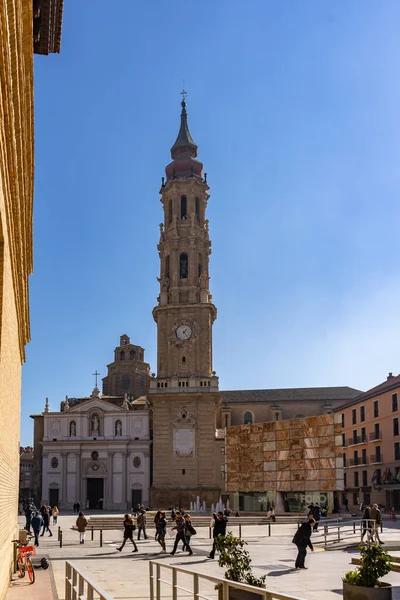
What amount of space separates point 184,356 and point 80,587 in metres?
59.1

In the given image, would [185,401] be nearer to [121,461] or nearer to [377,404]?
[121,461]

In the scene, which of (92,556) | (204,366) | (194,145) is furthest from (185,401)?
(92,556)

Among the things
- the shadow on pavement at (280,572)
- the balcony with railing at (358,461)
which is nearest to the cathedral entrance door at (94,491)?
the balcony with railing at (358,461)

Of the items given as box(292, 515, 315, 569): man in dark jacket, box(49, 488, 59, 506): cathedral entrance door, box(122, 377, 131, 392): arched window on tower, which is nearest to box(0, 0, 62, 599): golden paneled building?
box(292, 515, 315, 569): man in dark jacket

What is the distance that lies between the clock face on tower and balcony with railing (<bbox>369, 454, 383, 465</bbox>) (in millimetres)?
20009

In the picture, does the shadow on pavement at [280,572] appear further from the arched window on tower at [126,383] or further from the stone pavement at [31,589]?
the arched window on tower at [126,383]

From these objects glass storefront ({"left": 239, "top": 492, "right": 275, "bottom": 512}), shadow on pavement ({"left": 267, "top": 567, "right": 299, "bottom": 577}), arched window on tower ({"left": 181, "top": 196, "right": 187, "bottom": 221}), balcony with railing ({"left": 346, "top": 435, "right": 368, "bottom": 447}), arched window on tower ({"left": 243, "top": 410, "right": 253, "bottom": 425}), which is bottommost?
glass storefront ({"left": 239, "top": 492, "right": 275, "bottom": 512})

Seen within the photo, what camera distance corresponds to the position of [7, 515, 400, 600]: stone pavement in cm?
1566

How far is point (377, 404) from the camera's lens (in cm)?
5781

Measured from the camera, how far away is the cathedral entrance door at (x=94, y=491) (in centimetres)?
7175

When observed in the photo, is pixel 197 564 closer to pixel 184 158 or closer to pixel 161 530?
pixel 161 530

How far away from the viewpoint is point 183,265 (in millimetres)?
71875

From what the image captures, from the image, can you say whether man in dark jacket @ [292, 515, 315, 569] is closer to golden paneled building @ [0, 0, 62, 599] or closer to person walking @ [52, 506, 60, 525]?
golden paneled building @ [0, 0, 62, 599]

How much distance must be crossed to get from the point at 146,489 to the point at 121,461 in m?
3.82
